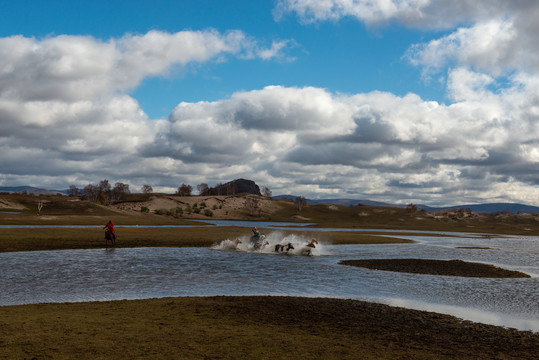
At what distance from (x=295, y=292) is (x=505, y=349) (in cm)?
1208

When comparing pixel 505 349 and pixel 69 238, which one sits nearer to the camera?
pixel 505 349

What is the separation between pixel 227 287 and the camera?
83.6 feet

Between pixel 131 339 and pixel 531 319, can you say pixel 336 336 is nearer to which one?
pixel 131 339

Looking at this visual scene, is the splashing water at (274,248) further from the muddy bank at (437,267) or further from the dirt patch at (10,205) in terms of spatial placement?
the dirt patch at (10,205)

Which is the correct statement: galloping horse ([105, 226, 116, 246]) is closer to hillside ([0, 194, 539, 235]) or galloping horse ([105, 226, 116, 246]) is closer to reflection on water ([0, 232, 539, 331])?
reflection on water ([0, 232, 539, 331])

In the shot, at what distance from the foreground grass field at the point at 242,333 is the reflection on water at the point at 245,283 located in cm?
307

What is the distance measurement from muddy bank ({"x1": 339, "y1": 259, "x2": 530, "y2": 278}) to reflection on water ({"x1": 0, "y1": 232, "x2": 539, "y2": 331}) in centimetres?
186

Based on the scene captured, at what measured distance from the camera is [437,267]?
37.1 metres

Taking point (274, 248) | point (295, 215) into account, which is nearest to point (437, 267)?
point (274, 248)

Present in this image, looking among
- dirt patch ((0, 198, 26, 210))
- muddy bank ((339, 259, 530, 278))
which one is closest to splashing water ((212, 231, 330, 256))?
muddy bank ((339, 259, 530, 278))

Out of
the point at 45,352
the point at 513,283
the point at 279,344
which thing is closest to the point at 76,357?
the point at 45,352

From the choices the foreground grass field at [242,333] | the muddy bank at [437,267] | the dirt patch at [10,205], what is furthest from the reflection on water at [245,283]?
the dirt patch at [10,205]

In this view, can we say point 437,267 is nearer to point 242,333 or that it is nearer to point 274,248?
point 274,248

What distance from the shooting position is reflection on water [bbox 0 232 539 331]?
21781 mm
